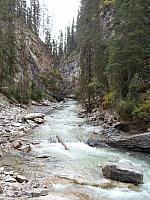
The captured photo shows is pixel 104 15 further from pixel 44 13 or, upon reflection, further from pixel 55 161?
pixel 44 13

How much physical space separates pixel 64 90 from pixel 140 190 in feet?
234

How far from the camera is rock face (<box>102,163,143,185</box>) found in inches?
520

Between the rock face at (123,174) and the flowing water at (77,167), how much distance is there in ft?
0.97

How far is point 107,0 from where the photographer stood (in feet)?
182

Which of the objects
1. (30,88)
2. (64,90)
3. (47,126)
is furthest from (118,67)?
(64,90)

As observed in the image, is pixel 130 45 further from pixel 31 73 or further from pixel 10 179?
pixel 31 73

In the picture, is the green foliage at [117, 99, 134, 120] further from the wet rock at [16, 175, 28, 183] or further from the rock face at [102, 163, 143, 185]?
the wet rock at [16, 175, 28, 183]

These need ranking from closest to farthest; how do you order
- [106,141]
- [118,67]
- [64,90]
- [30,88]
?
[106,141] < [118,67] < [30,88] < [64,90]

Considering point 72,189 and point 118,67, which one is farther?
point 118,67

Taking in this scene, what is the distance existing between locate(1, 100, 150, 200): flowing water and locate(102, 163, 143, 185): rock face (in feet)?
0.97

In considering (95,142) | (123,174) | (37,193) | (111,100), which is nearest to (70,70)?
(111,100)

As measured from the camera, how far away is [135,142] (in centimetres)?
1917

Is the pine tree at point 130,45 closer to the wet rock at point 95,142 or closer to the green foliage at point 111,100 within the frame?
the green foliage at point 111,100

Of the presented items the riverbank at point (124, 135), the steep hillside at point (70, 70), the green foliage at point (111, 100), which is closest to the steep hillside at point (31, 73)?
the steep hillside at point (70, 70)
